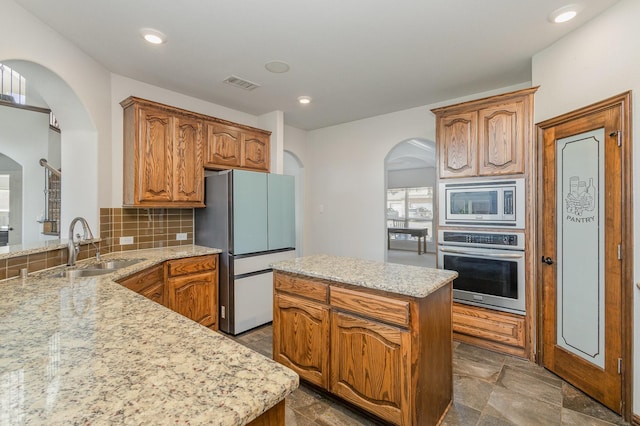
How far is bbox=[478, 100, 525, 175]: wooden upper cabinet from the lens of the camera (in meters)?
2.76

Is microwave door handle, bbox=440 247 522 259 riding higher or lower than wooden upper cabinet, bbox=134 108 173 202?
lower

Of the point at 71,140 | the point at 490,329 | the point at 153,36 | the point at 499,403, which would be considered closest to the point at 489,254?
the point at 490,329

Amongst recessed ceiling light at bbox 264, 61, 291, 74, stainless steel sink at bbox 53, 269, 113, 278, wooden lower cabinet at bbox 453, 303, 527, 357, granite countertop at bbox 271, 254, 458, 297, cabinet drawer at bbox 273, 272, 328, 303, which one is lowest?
wooden lower cabinet at bbox 453, 303, 527, 357

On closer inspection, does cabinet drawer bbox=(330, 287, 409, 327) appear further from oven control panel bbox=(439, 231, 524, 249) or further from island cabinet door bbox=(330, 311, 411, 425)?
oven control panel bbox=(439, 231, 524, 249)

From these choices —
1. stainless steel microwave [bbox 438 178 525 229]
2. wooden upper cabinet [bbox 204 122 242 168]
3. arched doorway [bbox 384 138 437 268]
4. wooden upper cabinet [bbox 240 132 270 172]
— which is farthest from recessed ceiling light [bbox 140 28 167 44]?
arched doorway [bbox 384 138 437 268]

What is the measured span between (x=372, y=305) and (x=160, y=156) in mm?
2525

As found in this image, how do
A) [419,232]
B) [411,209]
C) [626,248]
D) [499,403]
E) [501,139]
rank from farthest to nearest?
[411,209] → [419,232] → [501,139] → [499,403] → [626,248]

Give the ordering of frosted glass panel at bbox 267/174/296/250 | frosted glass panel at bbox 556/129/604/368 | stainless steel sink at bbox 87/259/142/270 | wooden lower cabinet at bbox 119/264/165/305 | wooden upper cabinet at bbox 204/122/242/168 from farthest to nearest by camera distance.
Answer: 1. frosted glass panel at bbox 267/174/296/250
2. wooden upper cabinet at bbox 204/122/242/168
3. stainless steel sink at bbox 87/259/142/270
4. wooden lower cabinet at bbox 119/264/165/305
5. frosted glass panel at bbox 556/129/604/368

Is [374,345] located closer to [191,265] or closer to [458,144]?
[191,265]

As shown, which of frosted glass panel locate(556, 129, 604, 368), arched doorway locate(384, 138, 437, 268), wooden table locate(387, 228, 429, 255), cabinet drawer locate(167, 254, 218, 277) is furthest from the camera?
arched doorway locate(384, 138, 437, 268)

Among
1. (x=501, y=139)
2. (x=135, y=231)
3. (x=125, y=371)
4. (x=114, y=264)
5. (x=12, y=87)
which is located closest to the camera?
(x=125, y=371)

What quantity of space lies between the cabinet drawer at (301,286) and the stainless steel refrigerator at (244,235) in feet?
3.49

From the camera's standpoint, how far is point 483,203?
2.95m

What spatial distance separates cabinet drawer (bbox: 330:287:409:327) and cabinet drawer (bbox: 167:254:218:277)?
1701 mm
